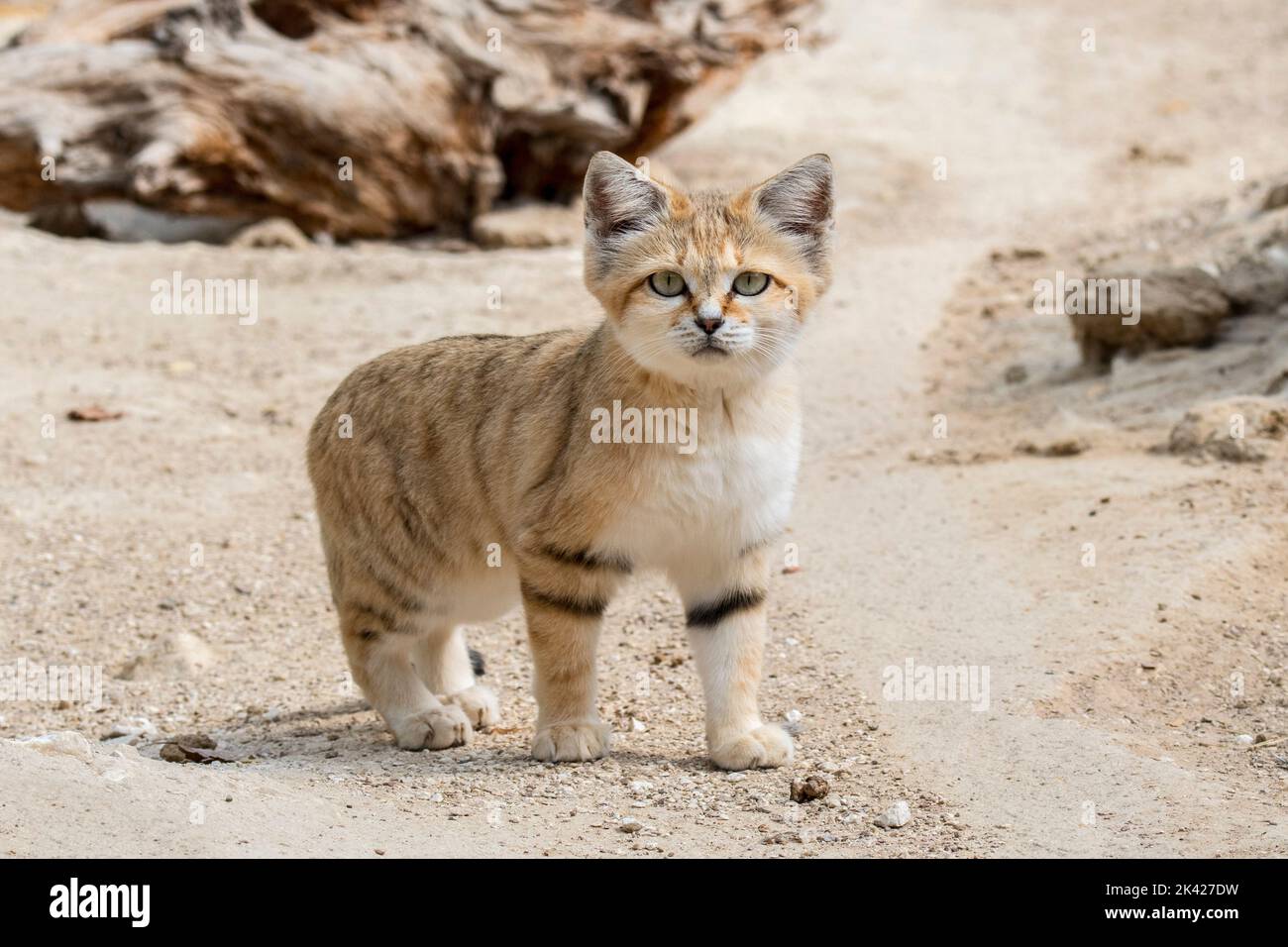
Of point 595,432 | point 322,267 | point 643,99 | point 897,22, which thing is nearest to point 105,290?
point 322,267

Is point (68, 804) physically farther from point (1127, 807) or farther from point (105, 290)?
point (105, 290)

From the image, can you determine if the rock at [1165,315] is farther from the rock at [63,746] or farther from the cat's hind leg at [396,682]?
the rock at [63,746]

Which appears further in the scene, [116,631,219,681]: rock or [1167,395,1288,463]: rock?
[1167,395,1288,463]: rock

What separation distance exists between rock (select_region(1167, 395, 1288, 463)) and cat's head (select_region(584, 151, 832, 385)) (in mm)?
3056

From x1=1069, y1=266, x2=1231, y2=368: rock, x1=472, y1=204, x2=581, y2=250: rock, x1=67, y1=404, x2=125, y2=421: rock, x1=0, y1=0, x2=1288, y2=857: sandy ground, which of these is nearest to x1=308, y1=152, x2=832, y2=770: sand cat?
x1=0, y1=0, x2=1288, y2=857: sandy ground

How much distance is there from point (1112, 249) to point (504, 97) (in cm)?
509

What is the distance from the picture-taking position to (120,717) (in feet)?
20.1

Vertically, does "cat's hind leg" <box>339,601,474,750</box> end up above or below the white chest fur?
below

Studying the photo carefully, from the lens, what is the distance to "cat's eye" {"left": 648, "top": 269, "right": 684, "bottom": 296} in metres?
4.80

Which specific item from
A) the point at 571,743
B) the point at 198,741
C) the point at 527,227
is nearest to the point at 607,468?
the point at 571,743

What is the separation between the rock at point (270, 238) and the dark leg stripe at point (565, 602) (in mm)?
8336

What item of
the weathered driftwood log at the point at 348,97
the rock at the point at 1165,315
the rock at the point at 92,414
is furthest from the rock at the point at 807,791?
the weathered driftwood log at the point at 348,97

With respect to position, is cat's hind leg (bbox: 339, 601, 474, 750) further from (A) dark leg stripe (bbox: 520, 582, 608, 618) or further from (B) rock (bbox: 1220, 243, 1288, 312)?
(B) rock (bbox: 1220, 243, 1288, 312)

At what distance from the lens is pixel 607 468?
485cm
